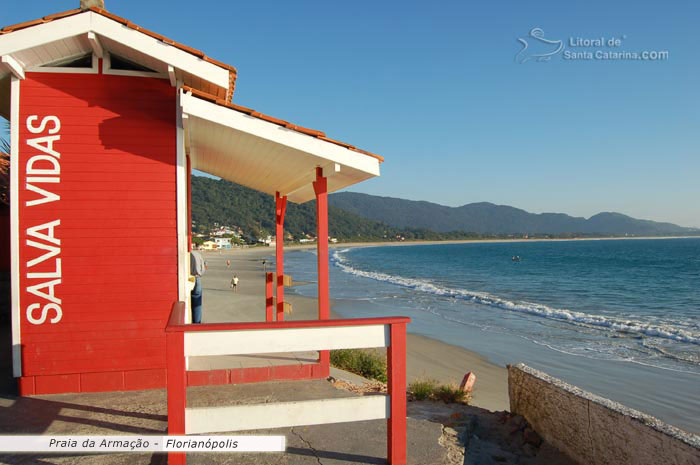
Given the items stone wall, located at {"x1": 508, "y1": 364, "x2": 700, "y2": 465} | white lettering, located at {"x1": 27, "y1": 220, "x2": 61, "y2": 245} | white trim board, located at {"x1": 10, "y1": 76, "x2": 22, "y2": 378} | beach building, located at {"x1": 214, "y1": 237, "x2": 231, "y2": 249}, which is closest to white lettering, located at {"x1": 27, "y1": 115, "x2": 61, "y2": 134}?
white trim board, located at {"x1": 10, "y1": 76, "x2": 22, "y2": 378}

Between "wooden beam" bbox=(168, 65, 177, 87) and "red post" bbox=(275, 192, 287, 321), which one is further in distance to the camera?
"red post" bbox=(275, 192, 287, 321)

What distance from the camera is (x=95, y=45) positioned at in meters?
5.68

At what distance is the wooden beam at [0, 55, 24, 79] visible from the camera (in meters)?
5.39

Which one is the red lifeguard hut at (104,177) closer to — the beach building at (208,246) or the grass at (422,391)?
the grass at (422,391)

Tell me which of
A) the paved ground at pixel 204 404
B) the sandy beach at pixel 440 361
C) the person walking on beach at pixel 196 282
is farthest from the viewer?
the sandy beach at pixel 440 361

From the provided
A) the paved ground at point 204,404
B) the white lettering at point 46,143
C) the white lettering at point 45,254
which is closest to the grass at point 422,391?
the paved ground at point 204,404

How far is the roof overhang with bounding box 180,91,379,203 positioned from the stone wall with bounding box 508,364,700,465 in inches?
114

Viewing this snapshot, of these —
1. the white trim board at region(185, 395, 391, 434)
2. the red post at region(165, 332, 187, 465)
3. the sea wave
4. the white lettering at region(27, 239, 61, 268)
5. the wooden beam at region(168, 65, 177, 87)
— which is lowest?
the sea wave

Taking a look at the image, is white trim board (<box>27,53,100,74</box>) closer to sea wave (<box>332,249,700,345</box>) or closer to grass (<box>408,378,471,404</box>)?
grass (<box>408,378,471,404</box>)

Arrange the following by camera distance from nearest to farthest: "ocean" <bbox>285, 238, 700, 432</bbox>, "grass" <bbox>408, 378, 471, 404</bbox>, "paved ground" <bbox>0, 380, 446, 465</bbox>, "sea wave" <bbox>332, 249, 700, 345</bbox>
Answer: "paved ground" <bbox>0, 380, 446, 465</bbox> → "grass" <bbox>408, 378, 471, 404</bbox> → "ocean" <bbox>285, 238, 700, 432</bbox> → "sea wave" <bbox>332, 249, 700, 345</bbox>

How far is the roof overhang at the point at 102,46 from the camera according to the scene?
17.7 feet

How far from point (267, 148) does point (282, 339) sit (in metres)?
2.85

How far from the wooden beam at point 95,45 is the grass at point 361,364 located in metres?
5.69

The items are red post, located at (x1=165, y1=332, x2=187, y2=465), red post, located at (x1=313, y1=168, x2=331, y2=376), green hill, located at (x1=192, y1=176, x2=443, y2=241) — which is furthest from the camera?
green hill, located at (x1=192, y1=176, x2=443, y2=241)
